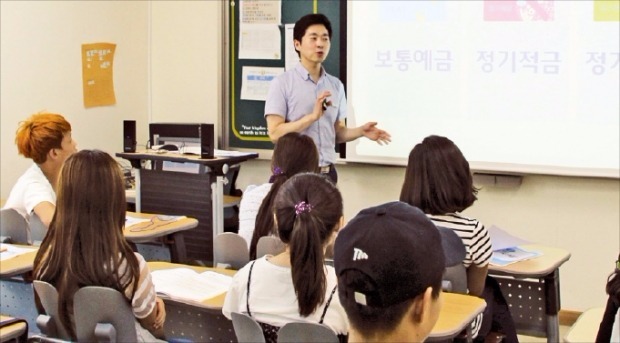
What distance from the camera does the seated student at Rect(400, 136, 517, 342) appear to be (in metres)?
2.95

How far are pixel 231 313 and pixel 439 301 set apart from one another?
1.22 metres

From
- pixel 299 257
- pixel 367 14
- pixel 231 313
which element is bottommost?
pixel 231 313

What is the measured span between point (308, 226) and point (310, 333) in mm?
323

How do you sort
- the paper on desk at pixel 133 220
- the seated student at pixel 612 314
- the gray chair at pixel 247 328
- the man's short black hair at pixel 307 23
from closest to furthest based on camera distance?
the seated student at pixel 612 314, the gray chair at pixel 247 328, the paper on desk at pixel 133 220, the man's short black hair at pixel 307 23

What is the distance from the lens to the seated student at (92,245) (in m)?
2.53

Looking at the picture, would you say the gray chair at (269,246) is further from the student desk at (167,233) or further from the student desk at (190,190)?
the student desk at (190,190)

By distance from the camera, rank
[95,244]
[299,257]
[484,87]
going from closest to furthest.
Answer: [299,257], [95,244], [484,87]

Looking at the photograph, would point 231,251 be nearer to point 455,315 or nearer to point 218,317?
point 218,317

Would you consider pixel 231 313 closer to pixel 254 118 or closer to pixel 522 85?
pixel 522 85

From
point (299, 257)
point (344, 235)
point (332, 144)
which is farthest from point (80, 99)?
point (344, 235)

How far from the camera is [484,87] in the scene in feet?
16.4

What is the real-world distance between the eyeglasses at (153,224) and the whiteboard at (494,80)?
1.56 meters

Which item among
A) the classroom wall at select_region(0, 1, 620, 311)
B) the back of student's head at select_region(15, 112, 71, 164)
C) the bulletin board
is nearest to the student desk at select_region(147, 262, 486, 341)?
the back of student's head at select_region(15, 112, 71, 164)

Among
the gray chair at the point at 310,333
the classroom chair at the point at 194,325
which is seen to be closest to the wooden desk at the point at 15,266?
the classroom chair at the point at 194,325
